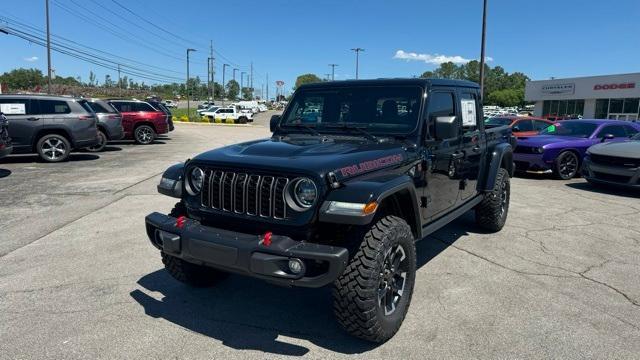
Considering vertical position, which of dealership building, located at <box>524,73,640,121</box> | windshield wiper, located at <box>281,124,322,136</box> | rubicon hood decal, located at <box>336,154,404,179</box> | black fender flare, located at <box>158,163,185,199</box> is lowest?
black fender flare, located at <box>158,163,185,199</box>

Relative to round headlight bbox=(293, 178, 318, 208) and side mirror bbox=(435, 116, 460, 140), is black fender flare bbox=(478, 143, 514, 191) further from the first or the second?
round headlight bbox=(293, 178, 318, 208)

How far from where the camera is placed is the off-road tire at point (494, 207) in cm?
579

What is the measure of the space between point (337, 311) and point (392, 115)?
1931 mm

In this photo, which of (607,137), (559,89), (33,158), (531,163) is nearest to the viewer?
(607,137)

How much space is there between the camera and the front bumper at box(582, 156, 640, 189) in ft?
28.7

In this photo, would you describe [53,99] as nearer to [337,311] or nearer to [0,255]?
[0,255]

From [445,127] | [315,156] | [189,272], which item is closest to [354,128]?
[445,127]

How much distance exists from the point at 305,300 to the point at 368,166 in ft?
4.40

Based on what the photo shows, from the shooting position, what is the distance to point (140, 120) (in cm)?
1800

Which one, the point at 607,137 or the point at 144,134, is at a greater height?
the point at 607,137

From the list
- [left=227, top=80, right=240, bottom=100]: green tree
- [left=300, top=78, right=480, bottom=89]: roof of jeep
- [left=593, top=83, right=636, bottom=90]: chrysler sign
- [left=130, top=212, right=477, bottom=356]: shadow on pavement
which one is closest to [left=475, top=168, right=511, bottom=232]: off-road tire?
[left=300, top=78, right=480, bottom=89]: roof of jeep

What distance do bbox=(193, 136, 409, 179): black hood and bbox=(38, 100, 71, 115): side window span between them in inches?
397

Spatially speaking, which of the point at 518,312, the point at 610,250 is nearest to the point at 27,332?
the point at 518,312

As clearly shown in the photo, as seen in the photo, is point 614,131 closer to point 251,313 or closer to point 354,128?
point 354,128
